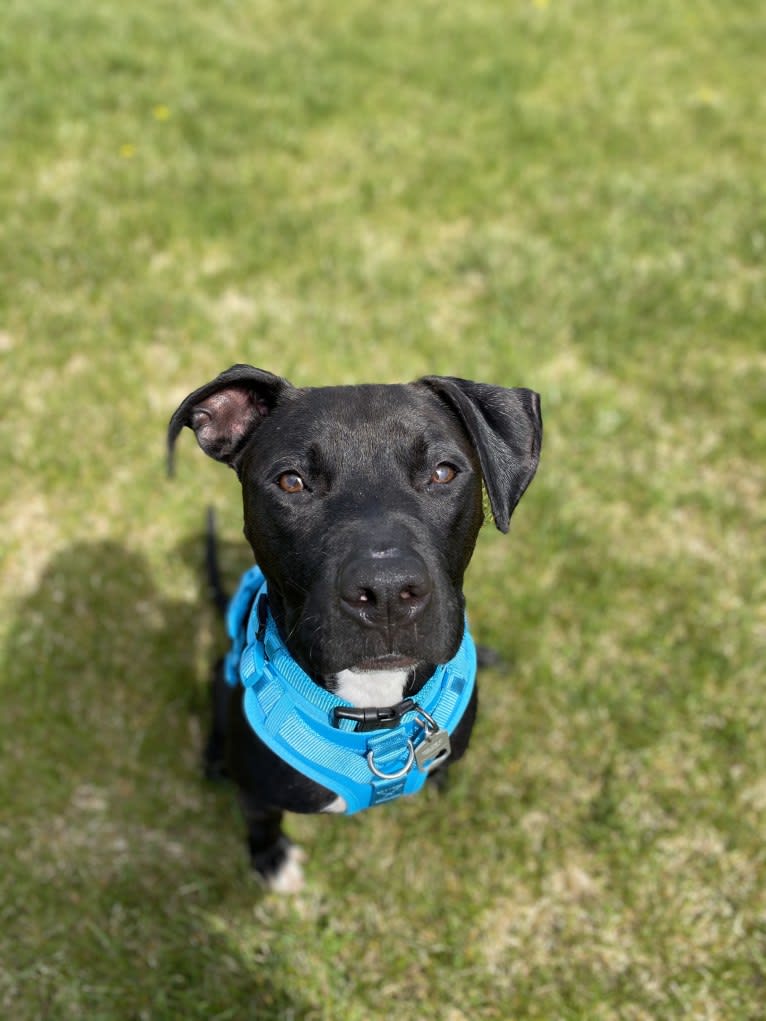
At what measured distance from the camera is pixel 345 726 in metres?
2.88

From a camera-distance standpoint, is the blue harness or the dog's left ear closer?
the dog's left ear

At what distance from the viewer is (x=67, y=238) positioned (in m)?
6.57

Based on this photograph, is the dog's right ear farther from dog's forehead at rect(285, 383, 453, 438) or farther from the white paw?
the white paw

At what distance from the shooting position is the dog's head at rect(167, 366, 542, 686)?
2.43m

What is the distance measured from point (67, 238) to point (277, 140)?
7.10ft

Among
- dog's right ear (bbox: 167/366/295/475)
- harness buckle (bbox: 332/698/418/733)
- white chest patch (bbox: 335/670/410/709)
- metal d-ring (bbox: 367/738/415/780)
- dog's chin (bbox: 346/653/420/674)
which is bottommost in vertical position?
metal d-ring (bbox: 367/738/415/780)

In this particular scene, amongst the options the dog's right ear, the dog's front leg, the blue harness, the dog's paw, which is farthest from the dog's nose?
the dog's paw

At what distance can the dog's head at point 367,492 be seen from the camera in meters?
2.43

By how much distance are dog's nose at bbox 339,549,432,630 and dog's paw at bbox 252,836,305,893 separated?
1799mm

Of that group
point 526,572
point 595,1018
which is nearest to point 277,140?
point 526,572

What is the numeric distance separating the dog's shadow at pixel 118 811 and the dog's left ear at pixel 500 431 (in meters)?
2.22

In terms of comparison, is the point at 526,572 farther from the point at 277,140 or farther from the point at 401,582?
the point at 277,140

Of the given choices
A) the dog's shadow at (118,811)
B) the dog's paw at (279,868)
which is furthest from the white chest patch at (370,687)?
the dog's shadow at (118,811)

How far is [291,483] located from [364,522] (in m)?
0.34
